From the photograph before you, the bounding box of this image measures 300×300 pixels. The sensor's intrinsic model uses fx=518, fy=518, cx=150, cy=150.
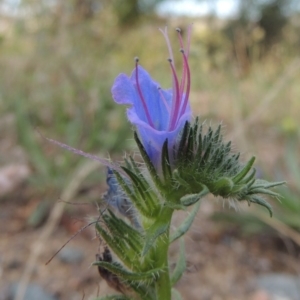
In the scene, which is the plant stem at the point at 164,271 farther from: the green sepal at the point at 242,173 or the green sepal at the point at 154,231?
the green sepal at the point at 242,173

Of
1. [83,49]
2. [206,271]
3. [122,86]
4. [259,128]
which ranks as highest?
[83,49]

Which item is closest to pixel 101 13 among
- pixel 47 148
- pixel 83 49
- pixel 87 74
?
pixel 83 49

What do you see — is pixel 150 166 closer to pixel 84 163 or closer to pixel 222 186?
pixel 222 186

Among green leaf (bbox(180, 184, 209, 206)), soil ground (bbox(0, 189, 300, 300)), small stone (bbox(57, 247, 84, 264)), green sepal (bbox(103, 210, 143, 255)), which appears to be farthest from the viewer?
small stone (bbox(57, 247, 84, 264))

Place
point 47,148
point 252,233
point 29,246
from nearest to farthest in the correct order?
1. point 29,246
2. point 252,233
3. point 47,148

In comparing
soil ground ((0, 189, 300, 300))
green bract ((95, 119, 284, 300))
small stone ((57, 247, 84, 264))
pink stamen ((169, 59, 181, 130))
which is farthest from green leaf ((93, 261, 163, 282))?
A: small stone ((57, 247, 84, 264))

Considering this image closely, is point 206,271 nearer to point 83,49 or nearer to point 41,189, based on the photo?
point 41,189

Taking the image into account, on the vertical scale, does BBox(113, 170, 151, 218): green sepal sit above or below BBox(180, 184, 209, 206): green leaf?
above

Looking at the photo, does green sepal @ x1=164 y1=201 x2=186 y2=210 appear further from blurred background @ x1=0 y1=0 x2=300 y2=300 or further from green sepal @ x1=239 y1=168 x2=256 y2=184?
blurred background @ x1=0 y1=0 x2=300 y2=300
